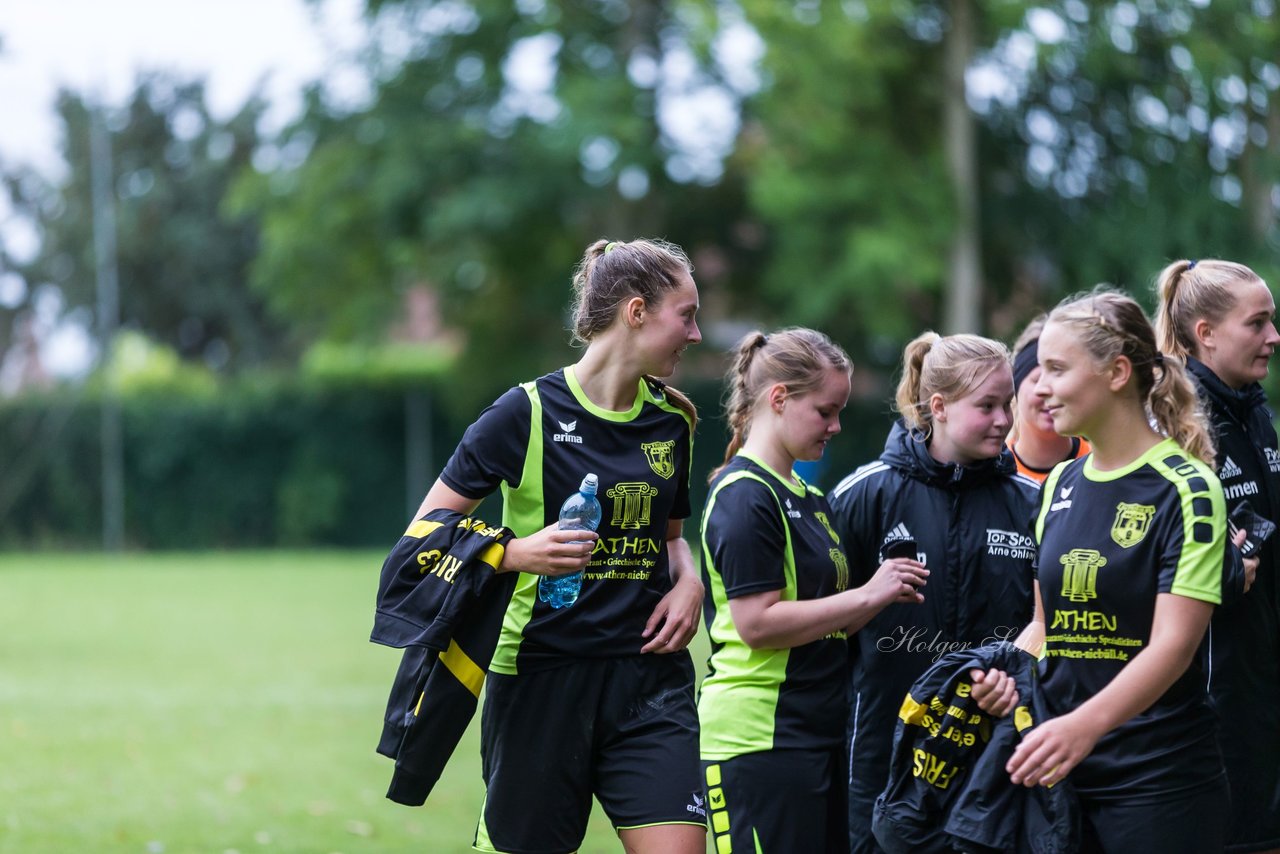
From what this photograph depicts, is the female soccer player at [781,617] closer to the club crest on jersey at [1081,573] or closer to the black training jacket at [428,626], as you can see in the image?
the club crest on jersey at [1081,573]

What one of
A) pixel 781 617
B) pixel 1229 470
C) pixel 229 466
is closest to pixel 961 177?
pixel 229 466

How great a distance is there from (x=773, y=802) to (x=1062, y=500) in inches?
45.5

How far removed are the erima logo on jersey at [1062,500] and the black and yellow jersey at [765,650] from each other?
30.6 inches

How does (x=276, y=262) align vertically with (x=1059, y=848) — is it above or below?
above

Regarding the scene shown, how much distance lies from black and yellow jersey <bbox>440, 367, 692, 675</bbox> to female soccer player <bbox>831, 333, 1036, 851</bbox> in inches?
25.4

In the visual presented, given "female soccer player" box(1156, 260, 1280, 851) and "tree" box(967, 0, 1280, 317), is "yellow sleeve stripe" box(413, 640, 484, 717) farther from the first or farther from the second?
"tree" box(967, 0, 1280, 317)

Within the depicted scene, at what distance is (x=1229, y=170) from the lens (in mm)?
24438

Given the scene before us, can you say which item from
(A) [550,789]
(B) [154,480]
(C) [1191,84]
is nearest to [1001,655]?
(A) [550,789]

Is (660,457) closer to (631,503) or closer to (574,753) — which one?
(631,503)

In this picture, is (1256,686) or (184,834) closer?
(1256,686)

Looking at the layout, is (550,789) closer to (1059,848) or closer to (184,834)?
(1059,848)

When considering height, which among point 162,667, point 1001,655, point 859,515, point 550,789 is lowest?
point 162,667

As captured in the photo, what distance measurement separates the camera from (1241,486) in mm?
4484

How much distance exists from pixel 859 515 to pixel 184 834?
447cm
